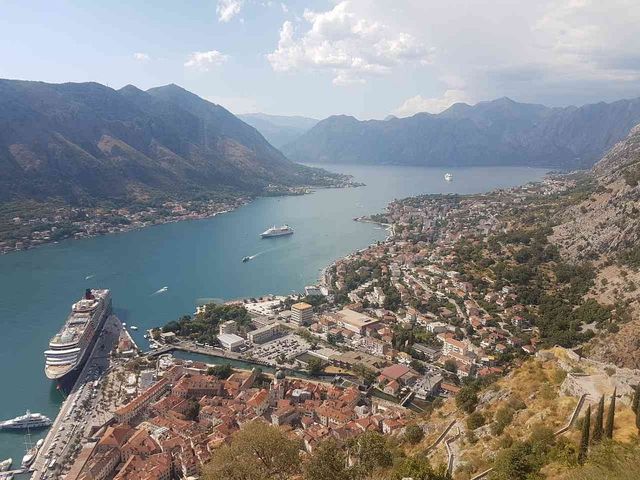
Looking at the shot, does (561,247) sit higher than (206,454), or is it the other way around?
(561,247)

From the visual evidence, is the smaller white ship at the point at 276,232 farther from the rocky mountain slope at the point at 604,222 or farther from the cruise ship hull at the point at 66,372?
the cruise ship hull at the point at 66,372

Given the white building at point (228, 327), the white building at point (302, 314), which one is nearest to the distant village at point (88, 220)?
the white building at point (228, 327)

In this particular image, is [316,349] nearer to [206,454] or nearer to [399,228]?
[206,454]

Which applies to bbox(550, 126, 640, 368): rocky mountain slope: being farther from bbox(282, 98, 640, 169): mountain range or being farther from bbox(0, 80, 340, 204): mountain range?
bbox(282, 98, 640, 169): mountain range

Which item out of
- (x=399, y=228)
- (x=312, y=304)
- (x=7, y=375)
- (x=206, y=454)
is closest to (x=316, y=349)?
(x=312, y=304)

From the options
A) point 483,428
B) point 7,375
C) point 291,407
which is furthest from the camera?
point 7,375

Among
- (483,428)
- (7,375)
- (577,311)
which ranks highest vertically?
(483,428)

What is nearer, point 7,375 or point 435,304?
point 7,375

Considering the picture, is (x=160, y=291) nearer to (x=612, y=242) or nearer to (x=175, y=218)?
(x=612, y=242)
